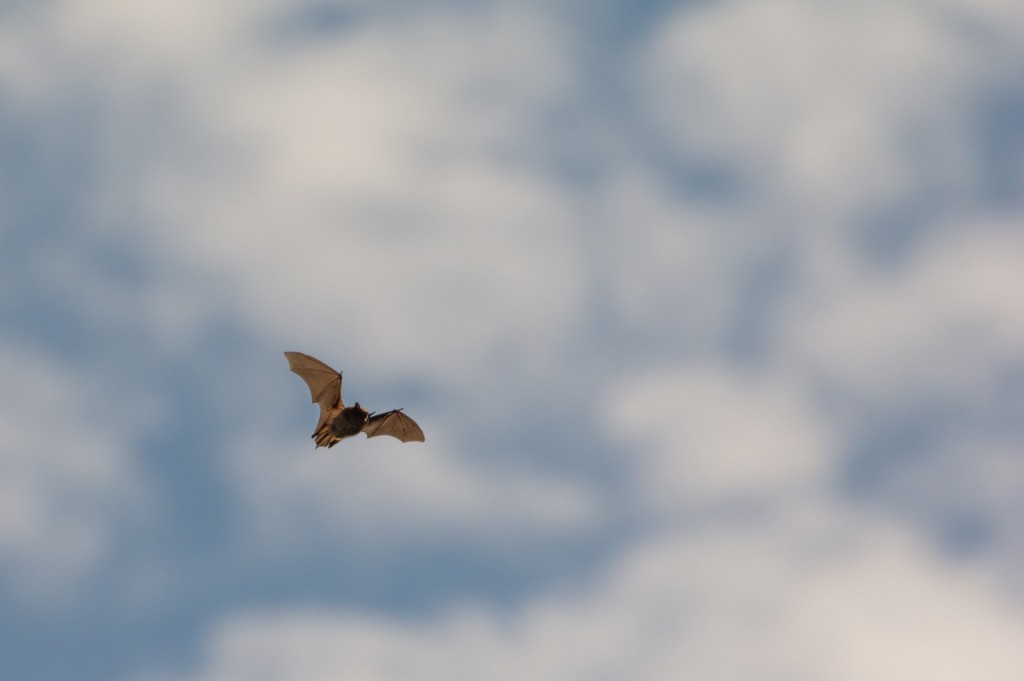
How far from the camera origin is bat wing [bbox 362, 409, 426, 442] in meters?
43.5

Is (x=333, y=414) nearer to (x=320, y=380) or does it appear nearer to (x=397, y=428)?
(x=320, y=380)

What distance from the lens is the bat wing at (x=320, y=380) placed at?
41.0 metres

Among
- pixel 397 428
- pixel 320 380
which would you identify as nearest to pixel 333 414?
pixel 320 380

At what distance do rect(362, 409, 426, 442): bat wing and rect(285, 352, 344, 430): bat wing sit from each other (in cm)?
236

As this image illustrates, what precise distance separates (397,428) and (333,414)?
4332mm

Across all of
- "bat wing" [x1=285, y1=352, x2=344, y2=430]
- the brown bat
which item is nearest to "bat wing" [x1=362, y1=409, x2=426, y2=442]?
the brown bat

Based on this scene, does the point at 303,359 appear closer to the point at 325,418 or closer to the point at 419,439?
the point at 325,418

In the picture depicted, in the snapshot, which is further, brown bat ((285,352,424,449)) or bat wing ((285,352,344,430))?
bat wing ((285,352,344,430))

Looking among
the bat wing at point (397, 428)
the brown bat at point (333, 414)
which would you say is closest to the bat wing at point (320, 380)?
the brown bat at point (333, 414)

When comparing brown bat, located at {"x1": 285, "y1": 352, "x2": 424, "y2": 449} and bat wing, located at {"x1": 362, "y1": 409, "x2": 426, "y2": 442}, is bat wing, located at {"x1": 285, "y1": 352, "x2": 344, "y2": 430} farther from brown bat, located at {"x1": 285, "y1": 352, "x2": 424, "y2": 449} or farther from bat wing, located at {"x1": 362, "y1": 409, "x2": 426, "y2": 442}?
bat wing, located at {"x1": 362, "y1": 409, "x2": 426, "y2": 442}

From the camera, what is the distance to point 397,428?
44250mm

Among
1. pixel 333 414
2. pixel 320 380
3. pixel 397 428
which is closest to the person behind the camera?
pixel 333 414

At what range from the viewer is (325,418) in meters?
40.7

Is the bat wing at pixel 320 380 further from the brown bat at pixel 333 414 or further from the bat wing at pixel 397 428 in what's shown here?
the bat wing at pixel 397 428
